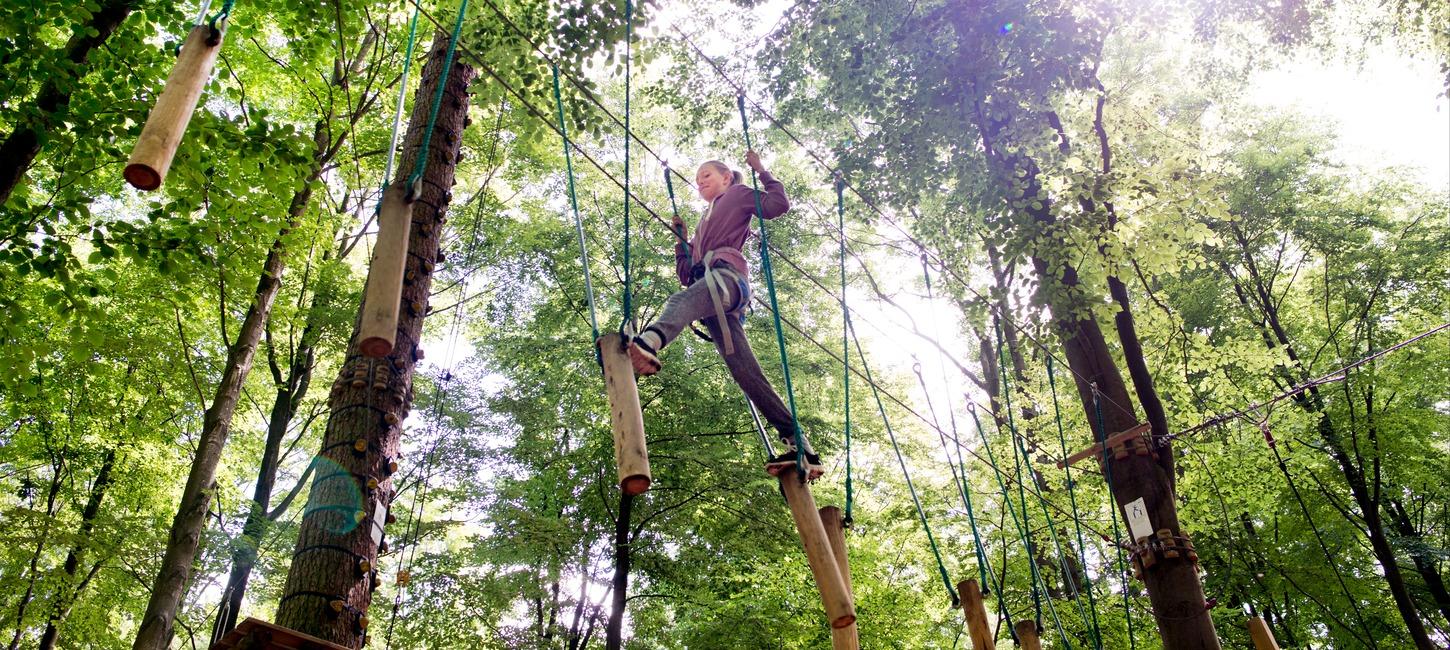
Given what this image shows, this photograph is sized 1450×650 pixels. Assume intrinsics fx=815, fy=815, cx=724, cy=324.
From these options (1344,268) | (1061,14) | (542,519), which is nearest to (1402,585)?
(1344,268)

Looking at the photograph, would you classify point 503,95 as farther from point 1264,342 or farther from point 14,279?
point 1264,342

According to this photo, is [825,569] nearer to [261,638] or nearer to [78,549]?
[261,638]

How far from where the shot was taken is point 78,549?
7.71 meters

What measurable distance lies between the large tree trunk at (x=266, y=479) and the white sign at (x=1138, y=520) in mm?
8241

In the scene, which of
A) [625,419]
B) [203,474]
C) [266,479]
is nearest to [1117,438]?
[625,419]

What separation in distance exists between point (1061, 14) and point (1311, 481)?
9990mm

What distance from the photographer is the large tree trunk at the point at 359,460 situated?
3.30m

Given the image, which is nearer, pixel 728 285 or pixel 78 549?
pixel 728 285

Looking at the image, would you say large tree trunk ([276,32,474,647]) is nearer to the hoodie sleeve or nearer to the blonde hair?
the blonde hair

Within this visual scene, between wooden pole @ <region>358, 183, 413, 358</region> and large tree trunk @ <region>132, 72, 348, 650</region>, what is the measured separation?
4.11m

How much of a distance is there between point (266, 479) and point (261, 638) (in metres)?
8.76

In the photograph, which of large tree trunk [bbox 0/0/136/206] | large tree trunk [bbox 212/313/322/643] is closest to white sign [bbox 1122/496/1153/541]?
large tree trunk [bbox 0/0/136/206]

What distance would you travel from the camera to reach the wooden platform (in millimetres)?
2607

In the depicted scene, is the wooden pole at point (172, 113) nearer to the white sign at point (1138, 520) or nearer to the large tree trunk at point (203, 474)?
the large tree trunk at point (203, 474)
